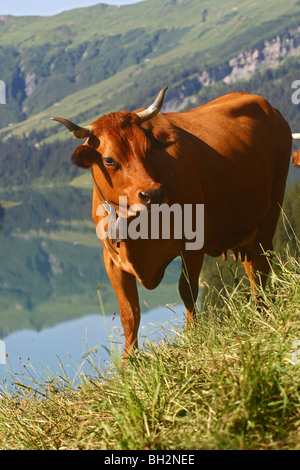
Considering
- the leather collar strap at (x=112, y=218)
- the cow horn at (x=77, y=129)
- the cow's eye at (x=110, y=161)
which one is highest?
the cow horn at (x=77, y=129)

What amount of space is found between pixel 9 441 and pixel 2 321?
14011 centimetres

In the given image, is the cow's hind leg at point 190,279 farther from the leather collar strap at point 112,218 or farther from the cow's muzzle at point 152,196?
the cow's muzzle at point 152,196

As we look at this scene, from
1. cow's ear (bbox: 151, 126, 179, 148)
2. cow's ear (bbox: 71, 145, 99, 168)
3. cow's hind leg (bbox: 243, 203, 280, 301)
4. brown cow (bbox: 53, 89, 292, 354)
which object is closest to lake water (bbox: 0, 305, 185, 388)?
brown cow (bbox: 53, 89, 292, 354)

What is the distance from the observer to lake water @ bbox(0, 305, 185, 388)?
513cm

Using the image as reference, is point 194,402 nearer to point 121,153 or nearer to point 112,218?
point 112,218

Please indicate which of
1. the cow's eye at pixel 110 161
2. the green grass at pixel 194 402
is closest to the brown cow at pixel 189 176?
the cow's eye at pixel 110 161

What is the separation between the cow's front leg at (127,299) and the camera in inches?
232

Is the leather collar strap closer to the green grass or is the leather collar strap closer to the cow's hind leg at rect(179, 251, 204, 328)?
the cow's hind leg at rect(179, 251, 204, 328)

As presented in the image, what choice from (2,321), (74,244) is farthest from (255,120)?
(74,244)

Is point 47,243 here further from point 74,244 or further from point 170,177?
point 170,177

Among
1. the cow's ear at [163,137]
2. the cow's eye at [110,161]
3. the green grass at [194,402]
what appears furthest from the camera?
the cow's ear at [163,137]

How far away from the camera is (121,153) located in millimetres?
5320

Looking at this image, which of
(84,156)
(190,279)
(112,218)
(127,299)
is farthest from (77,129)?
(190,279)

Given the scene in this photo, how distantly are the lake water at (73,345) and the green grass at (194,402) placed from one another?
270 millimetres
